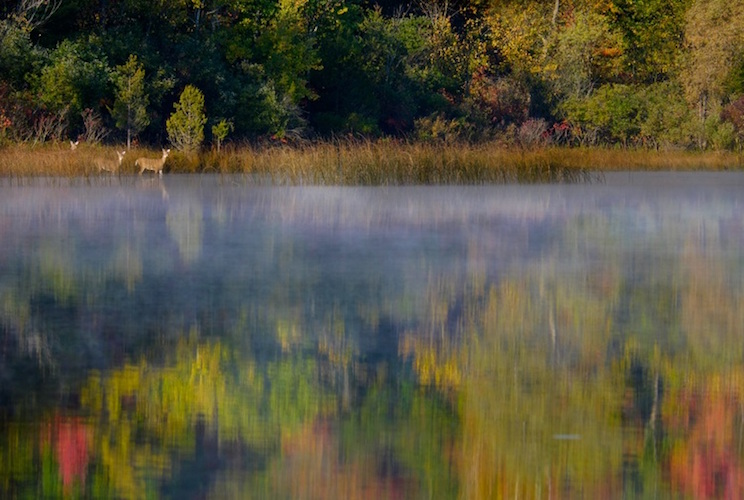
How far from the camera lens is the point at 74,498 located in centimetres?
368

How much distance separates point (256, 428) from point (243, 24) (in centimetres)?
3609

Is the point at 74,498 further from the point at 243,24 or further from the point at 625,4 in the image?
the point at 625,4

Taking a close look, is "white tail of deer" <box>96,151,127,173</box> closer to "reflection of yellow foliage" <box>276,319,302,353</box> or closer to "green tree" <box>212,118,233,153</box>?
"green tree" <box>212,118,233,153</box>

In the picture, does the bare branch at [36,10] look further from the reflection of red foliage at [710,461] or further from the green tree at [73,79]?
the reflection of red foliage at [710,461]

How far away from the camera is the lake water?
13.1ft

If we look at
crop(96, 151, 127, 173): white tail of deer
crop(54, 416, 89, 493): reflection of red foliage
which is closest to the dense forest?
crop(96, 151, 127, 173): white tail of deer

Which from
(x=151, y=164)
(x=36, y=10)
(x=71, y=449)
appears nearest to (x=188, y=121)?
(x=36, y=10)

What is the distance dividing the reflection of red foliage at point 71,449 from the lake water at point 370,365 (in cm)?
1

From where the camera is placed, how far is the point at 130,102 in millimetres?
33375

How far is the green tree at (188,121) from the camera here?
33844mm

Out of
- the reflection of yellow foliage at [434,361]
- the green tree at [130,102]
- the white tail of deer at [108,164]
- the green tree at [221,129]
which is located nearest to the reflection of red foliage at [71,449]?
the reflection of yellow foliage at [434,361]

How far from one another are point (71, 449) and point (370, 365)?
74.3 inches

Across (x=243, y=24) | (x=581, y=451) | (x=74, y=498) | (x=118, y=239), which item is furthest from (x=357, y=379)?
(x=243, y=24)

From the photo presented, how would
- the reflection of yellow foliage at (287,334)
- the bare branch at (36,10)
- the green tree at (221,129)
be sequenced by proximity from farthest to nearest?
the green tree at (221,129) < the bare branch at (36,10) < the reflection of yellow foliage at (287,334)
